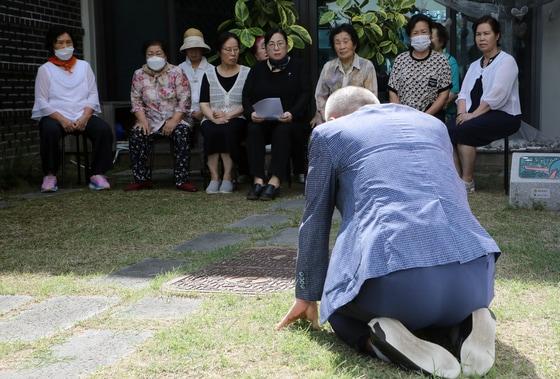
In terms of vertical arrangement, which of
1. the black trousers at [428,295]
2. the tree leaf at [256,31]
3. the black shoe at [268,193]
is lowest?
the black shoe at [268,193]

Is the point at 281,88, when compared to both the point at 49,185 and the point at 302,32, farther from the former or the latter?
the point at 49,185

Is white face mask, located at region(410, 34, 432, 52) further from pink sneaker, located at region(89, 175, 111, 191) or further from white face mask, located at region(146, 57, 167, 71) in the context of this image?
pink sneaker, located at region(89, 175, 111, 191)

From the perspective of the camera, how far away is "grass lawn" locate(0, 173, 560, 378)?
2699mm

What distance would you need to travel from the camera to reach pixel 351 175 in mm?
2762

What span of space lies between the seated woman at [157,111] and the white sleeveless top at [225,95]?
0.85ft

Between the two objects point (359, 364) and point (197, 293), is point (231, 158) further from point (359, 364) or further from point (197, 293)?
point (359, 364)

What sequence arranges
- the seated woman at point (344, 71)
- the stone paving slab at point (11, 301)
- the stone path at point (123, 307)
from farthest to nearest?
the seated woman at point (344, 71)
the stone paving slab at point (11, 301)
the stone path at point (123, 307)

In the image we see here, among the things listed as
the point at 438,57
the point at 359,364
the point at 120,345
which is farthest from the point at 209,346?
the point at 438,57

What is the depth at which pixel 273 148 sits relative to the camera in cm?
683

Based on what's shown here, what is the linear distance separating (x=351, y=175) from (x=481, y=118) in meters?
4.10

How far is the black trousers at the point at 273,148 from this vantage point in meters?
6.75

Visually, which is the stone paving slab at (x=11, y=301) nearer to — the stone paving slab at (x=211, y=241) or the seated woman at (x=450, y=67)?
the stone paving slab at (x=211, y=241)

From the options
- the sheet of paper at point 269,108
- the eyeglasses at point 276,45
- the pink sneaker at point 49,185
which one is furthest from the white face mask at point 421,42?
the pink sneaker at point 49,185

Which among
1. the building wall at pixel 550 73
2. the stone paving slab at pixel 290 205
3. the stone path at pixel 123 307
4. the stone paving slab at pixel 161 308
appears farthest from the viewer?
the building wall at pixel 550 73
